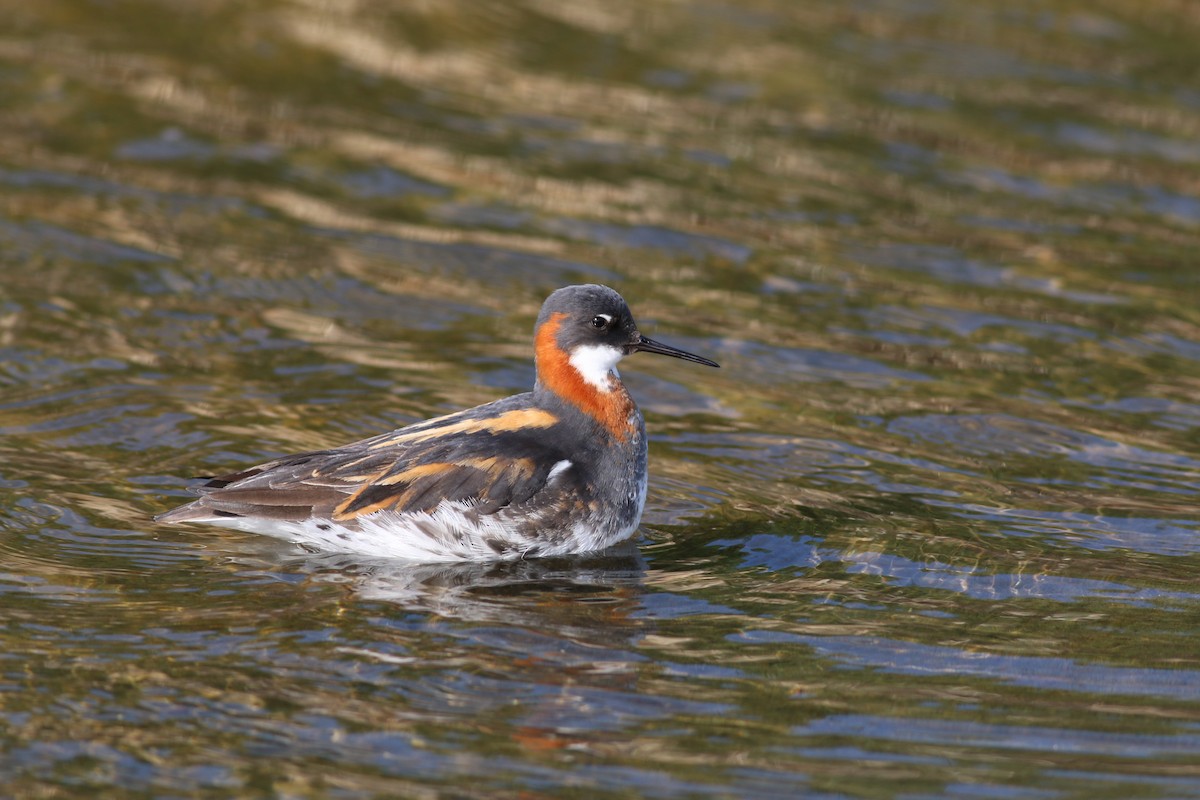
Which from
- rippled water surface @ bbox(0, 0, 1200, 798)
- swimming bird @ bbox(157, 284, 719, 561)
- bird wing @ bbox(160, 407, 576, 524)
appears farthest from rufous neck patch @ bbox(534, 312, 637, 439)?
rippled water surface @ bbox(0, 0, 1200, 798)

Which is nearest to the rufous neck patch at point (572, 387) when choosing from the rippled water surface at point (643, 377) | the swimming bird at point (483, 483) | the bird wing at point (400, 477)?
the swimming bird at point (483, 483)

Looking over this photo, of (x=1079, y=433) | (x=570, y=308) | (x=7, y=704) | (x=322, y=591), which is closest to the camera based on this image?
(x=7, y=704)

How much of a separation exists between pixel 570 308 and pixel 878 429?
2.70 m

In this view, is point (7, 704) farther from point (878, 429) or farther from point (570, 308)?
point (878, 429)

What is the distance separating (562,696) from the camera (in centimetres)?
739

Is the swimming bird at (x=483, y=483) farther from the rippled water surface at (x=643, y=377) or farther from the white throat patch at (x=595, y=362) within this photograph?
the rippled water surface at (x=643, y=377)

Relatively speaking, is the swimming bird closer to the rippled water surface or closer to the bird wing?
the bird wing

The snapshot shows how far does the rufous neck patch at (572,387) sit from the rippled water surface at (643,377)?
28.4 inches

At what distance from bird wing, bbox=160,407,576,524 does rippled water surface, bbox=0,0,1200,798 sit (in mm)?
345

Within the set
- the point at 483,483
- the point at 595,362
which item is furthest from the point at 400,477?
the point at 595,362

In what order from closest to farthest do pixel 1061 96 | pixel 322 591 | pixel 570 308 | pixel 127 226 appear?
pixel 322 591, pixel 570 308, pixel 127 226, pixel 1061 96

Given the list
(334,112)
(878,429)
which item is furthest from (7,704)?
(334,112)

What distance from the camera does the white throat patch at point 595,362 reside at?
966cm

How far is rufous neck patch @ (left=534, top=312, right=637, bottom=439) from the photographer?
963cm
